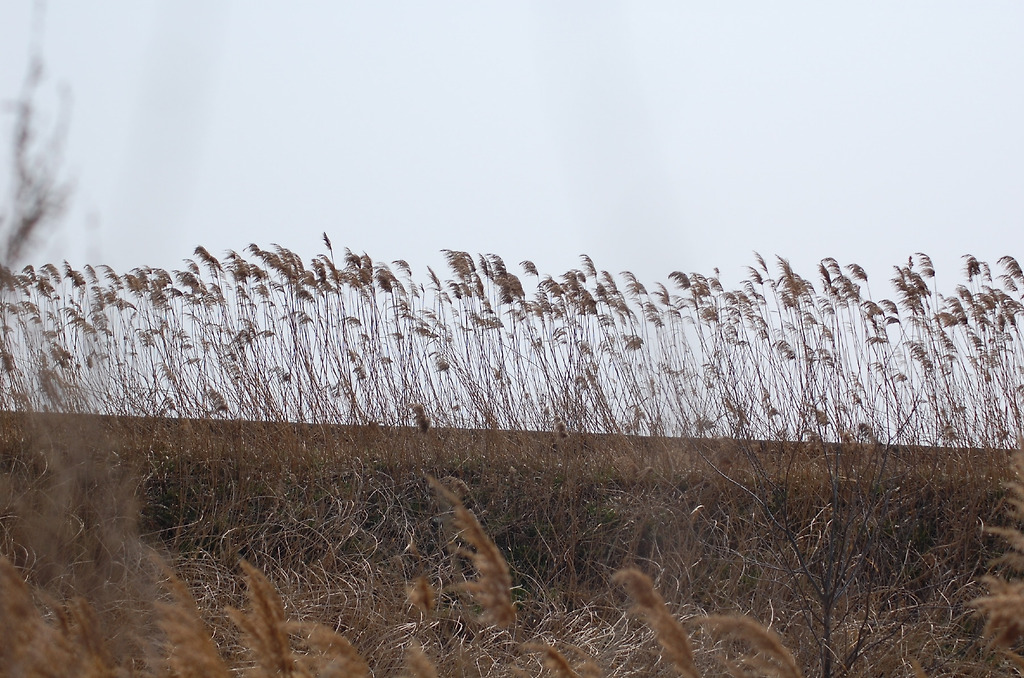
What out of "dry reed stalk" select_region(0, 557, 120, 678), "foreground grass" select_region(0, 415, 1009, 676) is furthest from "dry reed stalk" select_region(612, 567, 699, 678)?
"foreground grass" select_region(0, 415, 1009, 676)

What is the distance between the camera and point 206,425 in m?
5.46

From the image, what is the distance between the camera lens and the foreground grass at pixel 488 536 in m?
3.57

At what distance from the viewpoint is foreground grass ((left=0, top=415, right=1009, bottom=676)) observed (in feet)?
11.7

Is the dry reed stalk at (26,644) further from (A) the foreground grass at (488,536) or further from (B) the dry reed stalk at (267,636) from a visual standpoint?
(A) the foreground grass at (488,536)

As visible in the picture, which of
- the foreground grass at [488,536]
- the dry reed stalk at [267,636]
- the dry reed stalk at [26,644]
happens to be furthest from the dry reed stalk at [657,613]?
the foreground grass at [488,536]

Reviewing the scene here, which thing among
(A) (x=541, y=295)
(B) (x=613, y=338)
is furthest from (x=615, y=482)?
(A) (x=541, y=295)

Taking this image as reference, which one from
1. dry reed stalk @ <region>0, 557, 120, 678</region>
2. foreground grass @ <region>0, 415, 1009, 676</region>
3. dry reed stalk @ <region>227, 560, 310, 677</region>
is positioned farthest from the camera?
foreground grass @ <region>0, 415, 1009, 676</region>

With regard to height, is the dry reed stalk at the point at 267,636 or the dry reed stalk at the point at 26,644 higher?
the dry reed stalk at the point at 26,644

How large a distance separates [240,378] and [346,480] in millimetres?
1144

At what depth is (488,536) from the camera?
11.6 ft

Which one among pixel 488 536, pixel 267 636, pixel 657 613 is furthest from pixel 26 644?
pixel 488 536

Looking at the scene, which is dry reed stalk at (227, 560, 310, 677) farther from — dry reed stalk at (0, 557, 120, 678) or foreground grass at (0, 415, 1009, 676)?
foreground grass at (0, 415, 1009, 676)

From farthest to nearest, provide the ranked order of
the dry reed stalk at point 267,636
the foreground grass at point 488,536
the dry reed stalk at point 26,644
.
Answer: the foreground grass at point 488,536 < the dry reed stalk at point 267,636 < the dry reed stalk at point 26,644

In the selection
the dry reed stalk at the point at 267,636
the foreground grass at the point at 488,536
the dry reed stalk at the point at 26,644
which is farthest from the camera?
the foreground grass at the point at 488,536
